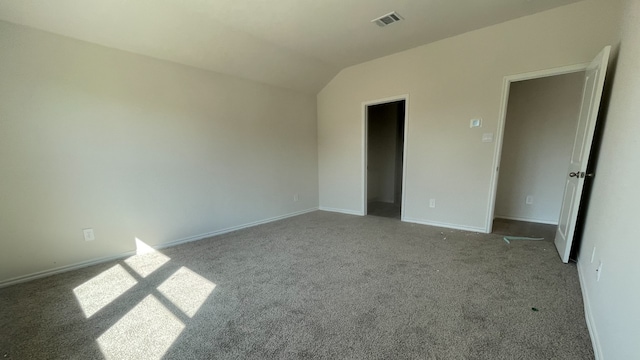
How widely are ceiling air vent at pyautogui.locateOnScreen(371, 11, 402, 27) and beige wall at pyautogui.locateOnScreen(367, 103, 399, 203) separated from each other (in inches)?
96.9

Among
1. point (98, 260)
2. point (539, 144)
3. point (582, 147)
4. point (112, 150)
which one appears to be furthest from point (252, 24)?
point (539, 144)

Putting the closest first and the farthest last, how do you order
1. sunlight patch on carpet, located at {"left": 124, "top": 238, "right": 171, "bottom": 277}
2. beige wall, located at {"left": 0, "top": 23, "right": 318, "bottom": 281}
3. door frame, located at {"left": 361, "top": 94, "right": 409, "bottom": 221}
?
beige wall, located at {"left": 0, "top": 23, "right": 318, "bottom": 281}
sunlight patch on carpet, located at {"left": 124, "top": 238, "right": 171, "bottom": 277}
door frame, located at {"left": 361, "top": 94, "right": 409, "bottom": 221}

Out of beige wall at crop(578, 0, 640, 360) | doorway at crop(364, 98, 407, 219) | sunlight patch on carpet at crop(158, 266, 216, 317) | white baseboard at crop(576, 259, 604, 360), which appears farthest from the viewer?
doorway at crop(364, 98, 407, 219)

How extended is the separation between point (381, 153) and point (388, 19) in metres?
3.08

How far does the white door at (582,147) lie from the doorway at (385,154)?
2.64 m

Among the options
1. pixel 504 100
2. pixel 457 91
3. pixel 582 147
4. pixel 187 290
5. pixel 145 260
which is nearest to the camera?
pixel 187 290

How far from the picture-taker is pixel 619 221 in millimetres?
1243

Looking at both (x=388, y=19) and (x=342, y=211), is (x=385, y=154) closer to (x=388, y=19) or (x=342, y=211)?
(x=342, y=211)

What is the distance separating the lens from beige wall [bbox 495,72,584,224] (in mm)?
3145

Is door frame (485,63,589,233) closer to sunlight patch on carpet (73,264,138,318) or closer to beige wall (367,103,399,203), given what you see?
beige wall (367,103,399,203)

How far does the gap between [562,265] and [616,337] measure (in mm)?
1492

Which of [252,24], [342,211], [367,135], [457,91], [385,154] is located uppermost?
[252,24]

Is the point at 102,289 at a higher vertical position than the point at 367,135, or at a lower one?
lower

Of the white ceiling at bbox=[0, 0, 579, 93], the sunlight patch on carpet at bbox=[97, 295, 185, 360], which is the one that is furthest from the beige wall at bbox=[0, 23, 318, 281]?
the sunlight patch on carpet at bbox=[97, 295, 185, 360]
